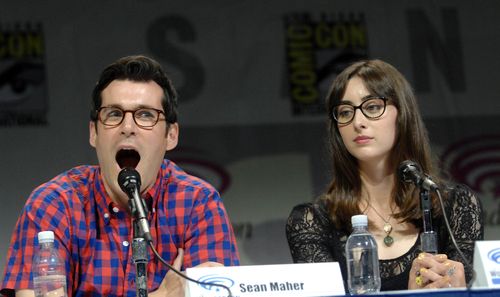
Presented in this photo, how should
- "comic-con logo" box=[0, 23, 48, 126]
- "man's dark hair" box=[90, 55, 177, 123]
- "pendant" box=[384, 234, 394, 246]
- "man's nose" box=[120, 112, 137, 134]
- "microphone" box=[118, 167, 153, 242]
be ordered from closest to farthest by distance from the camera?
"microphone" box=[118, 167, 153, 242], "man's nose" box=[120, 112, 137, 134], "man's dark hair" box=[90, 55, 177, 123], "pendant" box=[384, 234, 394, 246], "comic-con logo" box=[0, 23, 48, 126]

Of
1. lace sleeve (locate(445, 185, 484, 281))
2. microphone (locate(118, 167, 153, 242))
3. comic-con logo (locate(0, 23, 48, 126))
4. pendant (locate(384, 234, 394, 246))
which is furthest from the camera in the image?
comic-con logo (locate(0, 23, 48, 126))

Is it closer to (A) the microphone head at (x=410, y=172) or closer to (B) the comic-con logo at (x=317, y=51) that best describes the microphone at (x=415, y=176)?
(A) the microphone head at (x=410, y=172)

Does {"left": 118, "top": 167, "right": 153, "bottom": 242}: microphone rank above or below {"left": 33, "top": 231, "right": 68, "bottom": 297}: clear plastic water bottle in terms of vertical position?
above

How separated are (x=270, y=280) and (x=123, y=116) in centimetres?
82

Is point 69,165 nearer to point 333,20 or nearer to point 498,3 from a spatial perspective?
point 333,20

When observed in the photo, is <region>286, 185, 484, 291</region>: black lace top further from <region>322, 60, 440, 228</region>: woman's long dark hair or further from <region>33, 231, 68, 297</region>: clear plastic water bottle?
<region>33, 231, 68, 297</region>: clear plastic water bottle

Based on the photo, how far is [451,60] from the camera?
5.41 metres

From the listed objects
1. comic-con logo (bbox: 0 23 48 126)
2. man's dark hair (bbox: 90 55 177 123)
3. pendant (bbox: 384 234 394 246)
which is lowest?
pendant (bbox: 384 234 394 246)

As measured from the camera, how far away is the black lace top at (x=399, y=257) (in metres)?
3.25

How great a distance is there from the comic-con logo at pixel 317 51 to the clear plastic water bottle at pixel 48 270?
2.61 meters

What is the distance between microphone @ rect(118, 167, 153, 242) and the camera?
243cm

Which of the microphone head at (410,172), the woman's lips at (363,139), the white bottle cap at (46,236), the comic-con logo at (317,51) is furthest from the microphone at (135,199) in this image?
the comic-con logo at (317,51)

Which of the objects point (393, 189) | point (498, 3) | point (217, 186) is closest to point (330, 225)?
point (393, 189)

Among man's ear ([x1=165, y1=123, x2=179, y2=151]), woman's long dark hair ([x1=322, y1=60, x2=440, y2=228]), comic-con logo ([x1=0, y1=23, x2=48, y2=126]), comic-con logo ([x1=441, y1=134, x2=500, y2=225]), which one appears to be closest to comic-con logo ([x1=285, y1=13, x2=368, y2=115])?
comic-con logo ([x1=441, y1=134, x2=500, y2=225])
